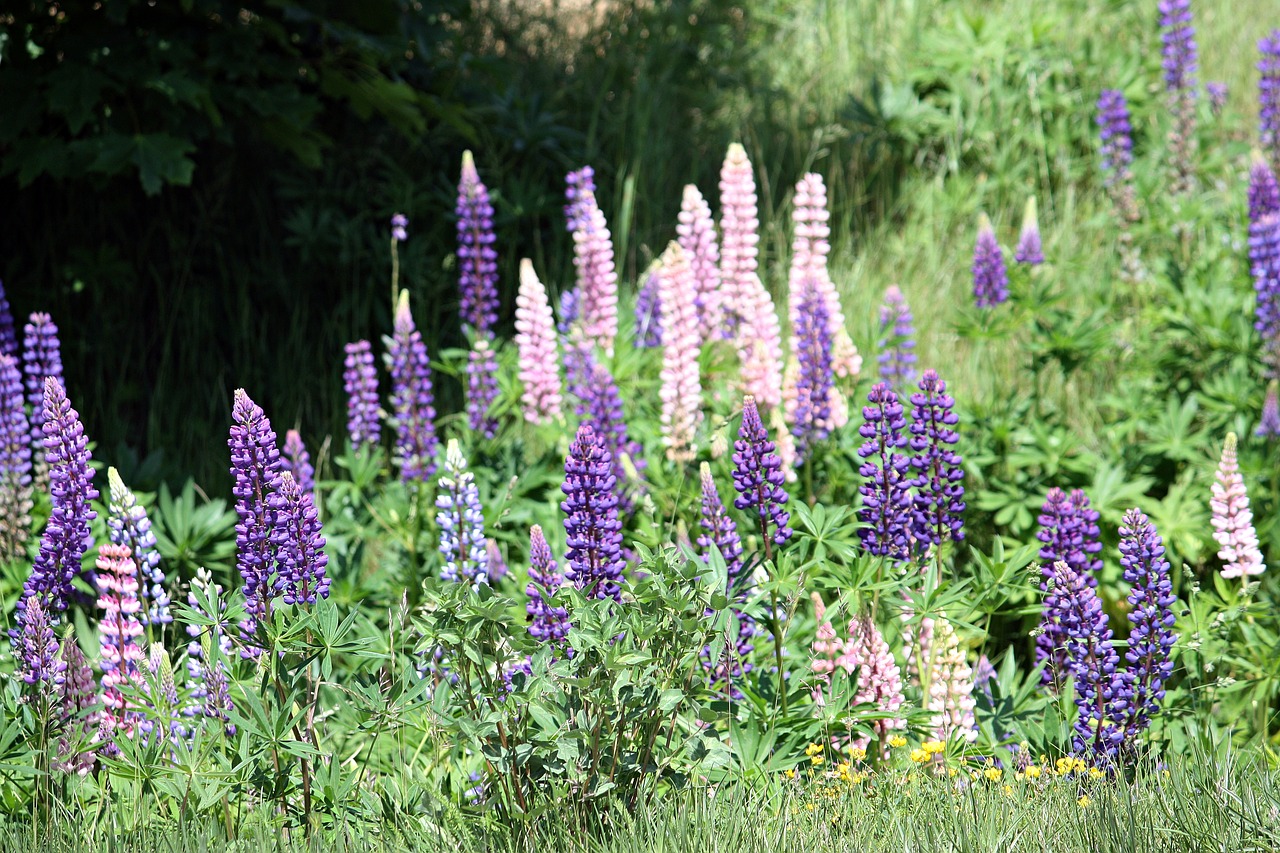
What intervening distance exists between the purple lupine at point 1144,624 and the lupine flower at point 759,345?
1.34 meters

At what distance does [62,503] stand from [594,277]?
1948 mm

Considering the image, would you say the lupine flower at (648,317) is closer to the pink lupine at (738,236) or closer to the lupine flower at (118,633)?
the pink lupine at (738,236)

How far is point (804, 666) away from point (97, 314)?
3.78 metres

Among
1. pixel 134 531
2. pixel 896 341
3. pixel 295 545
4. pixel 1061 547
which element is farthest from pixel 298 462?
pixel 1061 547

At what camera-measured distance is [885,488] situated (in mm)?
3061

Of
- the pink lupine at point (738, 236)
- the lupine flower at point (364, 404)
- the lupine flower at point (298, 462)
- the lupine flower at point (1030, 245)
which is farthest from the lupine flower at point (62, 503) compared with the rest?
the lupine flower at point (1030, 245)

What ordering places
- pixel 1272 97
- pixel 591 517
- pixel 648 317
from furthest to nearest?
pixel 1272 97 < pixel 648 317 < pixel 591 517

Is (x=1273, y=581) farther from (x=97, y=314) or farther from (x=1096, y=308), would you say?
(x=97, y=314)

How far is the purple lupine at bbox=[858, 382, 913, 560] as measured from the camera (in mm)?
3041

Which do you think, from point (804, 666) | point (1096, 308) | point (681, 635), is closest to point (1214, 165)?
point (1096, 308)

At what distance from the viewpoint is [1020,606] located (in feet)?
12.6

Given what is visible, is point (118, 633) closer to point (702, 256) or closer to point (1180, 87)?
point (702, 256)

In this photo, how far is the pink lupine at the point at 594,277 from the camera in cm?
430

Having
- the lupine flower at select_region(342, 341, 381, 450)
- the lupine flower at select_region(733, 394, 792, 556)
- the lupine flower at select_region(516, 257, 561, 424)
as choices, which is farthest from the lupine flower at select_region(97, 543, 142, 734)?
the lupine flower at select_region(516, 257, 561, 424)
